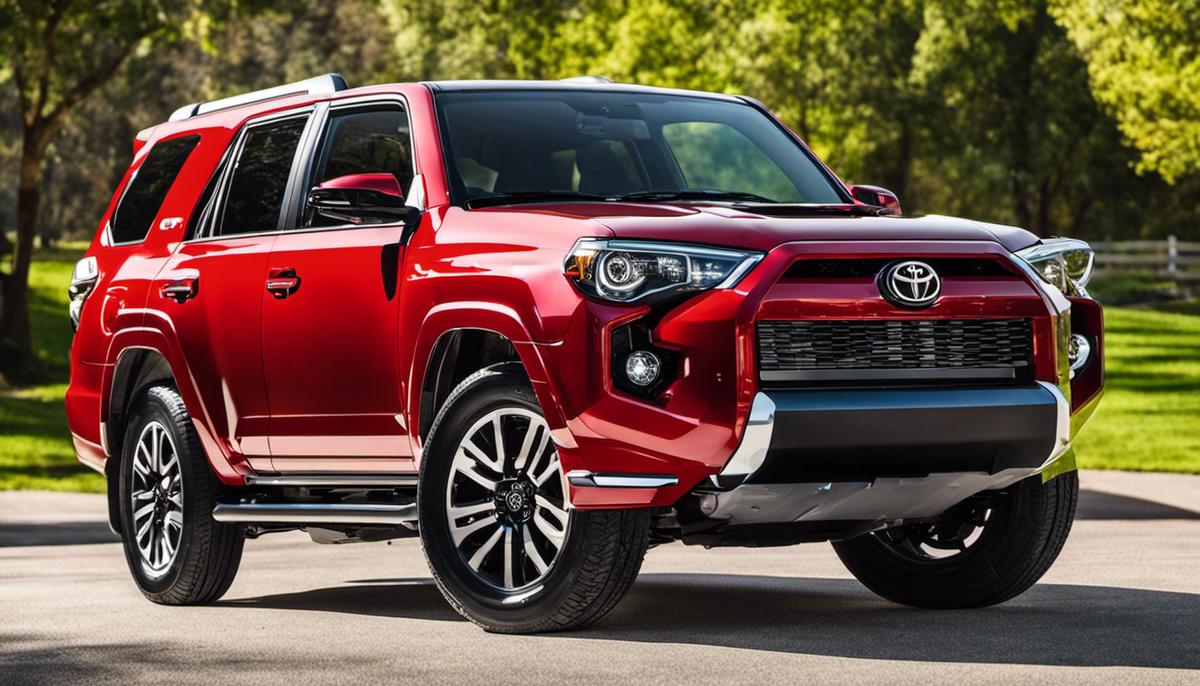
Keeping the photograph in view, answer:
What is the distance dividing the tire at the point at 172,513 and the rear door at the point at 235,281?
0.26 m

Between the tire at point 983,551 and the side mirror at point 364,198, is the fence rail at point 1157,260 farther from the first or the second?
the side mirror at point 364,198

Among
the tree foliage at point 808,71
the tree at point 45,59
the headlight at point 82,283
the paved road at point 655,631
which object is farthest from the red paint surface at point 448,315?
the tree at point 45,59

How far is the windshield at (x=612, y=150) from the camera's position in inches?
298

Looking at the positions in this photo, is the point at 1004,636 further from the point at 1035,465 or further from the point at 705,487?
the point at 705,487

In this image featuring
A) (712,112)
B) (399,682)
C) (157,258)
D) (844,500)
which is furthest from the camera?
(157,258)

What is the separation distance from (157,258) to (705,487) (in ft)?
12.4

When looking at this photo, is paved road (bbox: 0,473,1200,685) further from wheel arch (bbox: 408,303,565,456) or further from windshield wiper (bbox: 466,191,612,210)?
windshield wiper (bbox: 466,191,612,210)

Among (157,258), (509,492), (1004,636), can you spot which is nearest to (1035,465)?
(1004,636)

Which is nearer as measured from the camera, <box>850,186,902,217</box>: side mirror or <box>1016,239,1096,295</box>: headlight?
<box>1016,239,1096,295</box>: headlight

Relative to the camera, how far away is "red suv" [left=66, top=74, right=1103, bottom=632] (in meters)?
6.38

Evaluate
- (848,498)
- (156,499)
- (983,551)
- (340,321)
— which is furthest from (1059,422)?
(156,499)

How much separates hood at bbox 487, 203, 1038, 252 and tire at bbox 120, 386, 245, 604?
2.36m

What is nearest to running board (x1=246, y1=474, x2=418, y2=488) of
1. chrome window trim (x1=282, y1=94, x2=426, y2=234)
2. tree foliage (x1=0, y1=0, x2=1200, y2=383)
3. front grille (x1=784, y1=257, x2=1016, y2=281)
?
chrome window trim (x1=282, y1=94, x2=426, y2=234)

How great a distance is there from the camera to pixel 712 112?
8.47 metres
